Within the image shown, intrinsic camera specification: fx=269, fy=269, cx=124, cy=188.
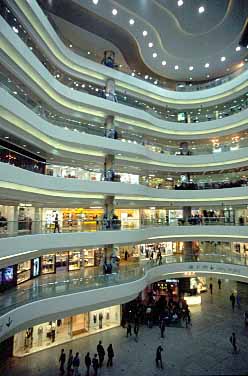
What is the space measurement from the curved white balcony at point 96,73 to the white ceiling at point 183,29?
2.01 meters

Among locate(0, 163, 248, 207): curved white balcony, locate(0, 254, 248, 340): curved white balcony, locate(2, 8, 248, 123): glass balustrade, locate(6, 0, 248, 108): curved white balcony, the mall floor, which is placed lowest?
the mall floor

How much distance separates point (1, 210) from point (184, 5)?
15.3m

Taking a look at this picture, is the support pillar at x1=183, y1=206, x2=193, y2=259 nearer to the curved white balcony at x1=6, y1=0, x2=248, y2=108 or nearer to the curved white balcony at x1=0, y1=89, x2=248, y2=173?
the curved white balcony at x1=0, y1=89, x2=248, y2=173

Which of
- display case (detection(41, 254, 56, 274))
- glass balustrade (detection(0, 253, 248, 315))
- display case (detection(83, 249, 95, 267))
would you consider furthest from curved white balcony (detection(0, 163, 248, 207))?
glass balustrade (detection(0, 253, 248, 315))

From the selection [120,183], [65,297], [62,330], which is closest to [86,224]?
[120,183]

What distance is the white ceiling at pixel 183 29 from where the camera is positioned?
15.2 metres

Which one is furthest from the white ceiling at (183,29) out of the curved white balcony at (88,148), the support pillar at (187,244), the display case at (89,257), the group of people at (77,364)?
the group of people at (77,364)

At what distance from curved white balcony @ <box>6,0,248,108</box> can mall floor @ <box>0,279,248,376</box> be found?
15.1 m

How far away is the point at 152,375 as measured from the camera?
1087cm

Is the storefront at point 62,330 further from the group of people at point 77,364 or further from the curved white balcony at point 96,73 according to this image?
the curved white balcony at point 96,73

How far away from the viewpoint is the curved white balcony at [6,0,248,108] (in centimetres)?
1238

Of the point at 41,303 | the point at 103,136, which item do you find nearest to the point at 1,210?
the point at 41,303

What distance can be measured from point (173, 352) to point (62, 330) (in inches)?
236

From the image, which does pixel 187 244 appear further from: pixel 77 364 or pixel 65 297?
pixel 77 364
